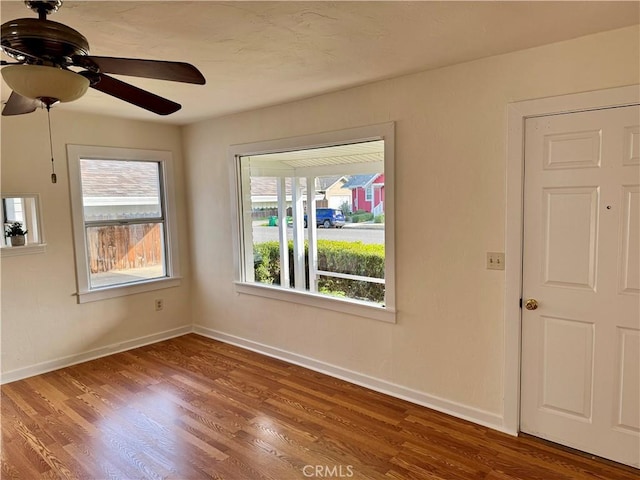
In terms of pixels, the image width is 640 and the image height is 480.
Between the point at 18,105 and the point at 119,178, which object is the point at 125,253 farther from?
the point at 18,105

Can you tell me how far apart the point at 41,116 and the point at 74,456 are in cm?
284

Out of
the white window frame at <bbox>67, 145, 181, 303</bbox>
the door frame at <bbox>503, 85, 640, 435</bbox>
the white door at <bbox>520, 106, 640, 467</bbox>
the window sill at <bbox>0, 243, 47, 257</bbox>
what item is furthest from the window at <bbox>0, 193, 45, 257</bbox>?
the white door at <bbox>520, 106, 640, 467</bbox>

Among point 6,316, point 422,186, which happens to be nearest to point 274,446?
point 422,186

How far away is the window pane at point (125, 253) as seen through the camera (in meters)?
4.20

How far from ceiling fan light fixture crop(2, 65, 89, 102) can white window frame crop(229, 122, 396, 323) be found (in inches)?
81.6

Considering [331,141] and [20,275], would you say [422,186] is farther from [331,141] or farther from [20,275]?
[20,275]

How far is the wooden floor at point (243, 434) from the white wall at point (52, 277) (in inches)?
12.6

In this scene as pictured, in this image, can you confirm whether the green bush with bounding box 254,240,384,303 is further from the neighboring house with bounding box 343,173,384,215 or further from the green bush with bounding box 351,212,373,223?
the neighboring house with bounding box 343,173,384,215

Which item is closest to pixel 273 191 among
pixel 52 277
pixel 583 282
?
pixel 52 277

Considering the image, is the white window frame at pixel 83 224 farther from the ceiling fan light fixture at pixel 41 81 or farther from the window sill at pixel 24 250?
the ceiling fan light fixture at pixel 41 81

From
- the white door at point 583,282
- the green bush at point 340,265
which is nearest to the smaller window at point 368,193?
the green bush at point 340,265

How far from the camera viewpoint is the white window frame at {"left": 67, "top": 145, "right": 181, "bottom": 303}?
13.0 ft

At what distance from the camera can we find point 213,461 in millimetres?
2461

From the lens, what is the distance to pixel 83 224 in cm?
402
